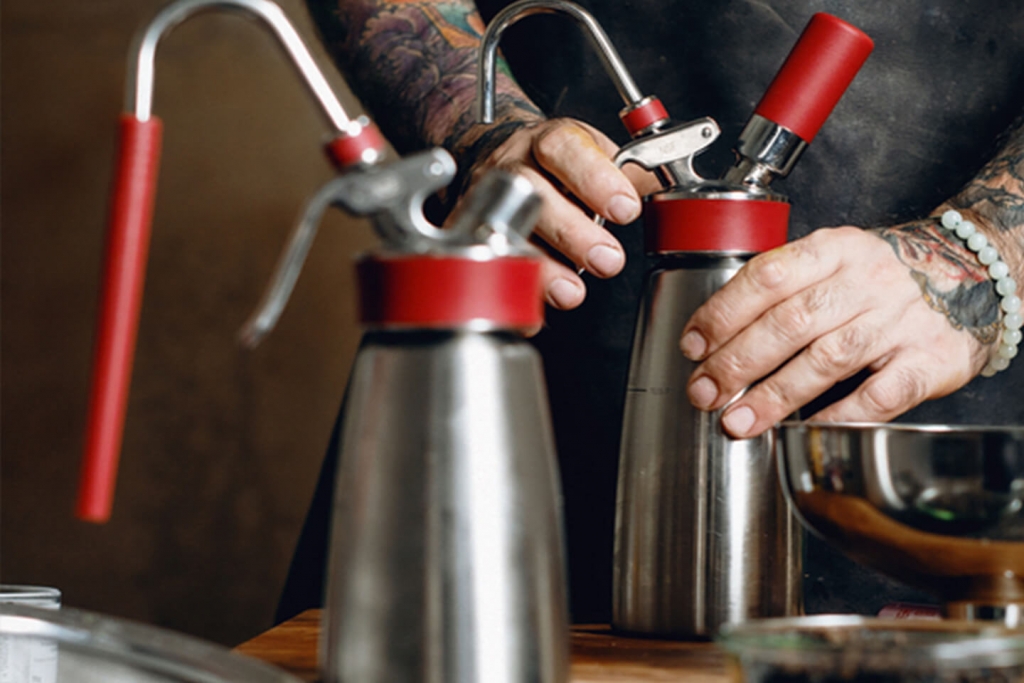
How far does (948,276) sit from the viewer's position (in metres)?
0.79

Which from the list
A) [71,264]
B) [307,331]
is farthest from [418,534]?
[71,264]

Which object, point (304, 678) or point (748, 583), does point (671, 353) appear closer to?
point (748, 583)

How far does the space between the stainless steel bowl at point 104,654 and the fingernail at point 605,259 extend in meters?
0.31

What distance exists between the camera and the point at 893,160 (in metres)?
1.01

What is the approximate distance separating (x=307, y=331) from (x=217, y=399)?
32 cm

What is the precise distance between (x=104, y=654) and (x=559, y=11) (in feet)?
1.51

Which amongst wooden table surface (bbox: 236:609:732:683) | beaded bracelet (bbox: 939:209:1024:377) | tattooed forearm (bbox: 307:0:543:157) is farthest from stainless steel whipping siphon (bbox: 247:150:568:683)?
tattooed forearm (bbox: 307:0:543:157)

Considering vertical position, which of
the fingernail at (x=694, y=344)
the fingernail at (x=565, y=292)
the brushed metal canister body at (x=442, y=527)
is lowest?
the brushed metal canister body at (x=442, y=527)

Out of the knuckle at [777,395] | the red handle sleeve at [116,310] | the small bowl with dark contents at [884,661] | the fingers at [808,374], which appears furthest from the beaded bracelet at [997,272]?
the red handle sleeve at [116,310]

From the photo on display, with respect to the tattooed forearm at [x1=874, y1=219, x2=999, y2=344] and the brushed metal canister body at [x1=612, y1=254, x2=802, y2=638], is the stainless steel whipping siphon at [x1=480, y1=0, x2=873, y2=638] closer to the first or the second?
the brushed metal canister body at [x1=612, y1=254, x2=802, y2=638]

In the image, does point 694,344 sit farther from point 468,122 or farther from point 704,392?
point 468,122

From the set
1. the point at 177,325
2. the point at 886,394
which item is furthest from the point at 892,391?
the point at 177,325

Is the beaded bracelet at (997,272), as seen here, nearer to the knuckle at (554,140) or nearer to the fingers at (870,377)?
the fingers at (870,377)

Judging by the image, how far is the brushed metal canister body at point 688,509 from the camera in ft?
2.13
